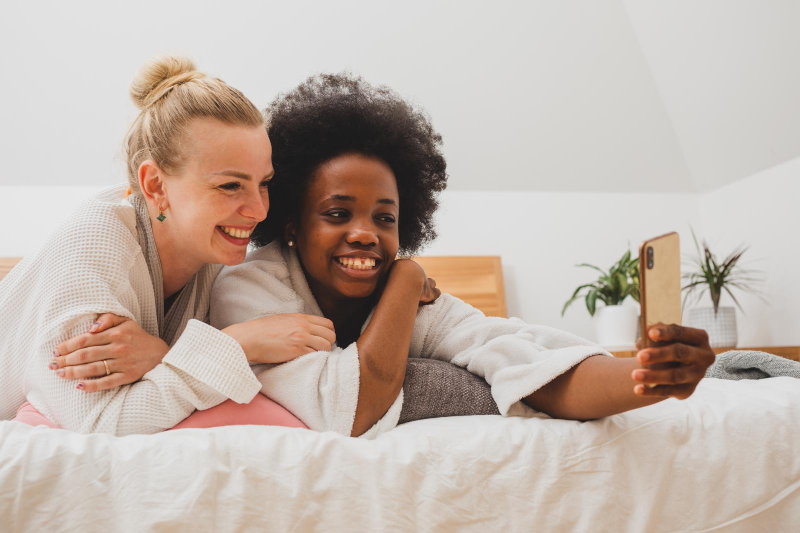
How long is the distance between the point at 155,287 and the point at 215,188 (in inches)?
9.0

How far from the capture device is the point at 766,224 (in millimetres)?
3666

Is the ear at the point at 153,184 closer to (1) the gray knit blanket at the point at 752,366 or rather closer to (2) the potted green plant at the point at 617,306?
(1) the gray knit blanket at the point at 752,366

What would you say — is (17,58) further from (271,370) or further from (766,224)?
(766,224)

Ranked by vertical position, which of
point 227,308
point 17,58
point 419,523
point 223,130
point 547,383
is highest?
point 17,58

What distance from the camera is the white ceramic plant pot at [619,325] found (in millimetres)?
3578

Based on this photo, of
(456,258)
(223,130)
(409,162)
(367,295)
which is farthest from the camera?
(456,258)

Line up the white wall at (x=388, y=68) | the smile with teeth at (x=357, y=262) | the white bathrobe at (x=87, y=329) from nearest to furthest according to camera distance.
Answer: the white bathrobe at (x=87, y=329), the smile with teeth at (x=357, y=262), the white wall at (x=388, y=68)

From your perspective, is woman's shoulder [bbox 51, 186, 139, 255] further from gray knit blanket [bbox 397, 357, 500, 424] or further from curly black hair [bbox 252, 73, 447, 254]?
gray knit blanket [bbox 397, 357, 500, 424]

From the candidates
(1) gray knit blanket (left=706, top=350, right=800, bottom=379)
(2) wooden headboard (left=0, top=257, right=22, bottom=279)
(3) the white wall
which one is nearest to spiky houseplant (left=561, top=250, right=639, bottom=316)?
(3) the white wall

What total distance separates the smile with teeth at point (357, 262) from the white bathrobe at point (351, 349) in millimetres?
98

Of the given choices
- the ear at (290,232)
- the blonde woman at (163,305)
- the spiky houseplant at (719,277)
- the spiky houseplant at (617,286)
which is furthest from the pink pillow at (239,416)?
the spiky houseplant at (719,277)

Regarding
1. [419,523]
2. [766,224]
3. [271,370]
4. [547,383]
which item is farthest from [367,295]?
[766,224]

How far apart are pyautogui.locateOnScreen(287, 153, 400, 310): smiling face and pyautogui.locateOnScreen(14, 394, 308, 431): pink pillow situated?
0.35 meters

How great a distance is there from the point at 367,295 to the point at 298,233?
0.20m
